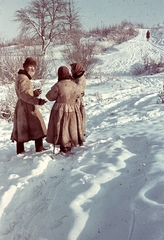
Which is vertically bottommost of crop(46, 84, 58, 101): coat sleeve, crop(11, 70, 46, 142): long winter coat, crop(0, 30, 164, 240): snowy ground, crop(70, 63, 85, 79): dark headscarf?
crop(0, 30, 164, 240): snowy ground

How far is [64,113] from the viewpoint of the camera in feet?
14.2

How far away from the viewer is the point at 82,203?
2.76 metres

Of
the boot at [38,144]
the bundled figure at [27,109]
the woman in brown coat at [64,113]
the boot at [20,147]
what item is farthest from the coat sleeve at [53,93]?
the boot at [20,147]

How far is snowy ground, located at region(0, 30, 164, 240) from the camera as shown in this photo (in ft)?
7.57

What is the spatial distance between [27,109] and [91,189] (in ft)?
7.11

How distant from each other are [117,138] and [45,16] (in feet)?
90.6

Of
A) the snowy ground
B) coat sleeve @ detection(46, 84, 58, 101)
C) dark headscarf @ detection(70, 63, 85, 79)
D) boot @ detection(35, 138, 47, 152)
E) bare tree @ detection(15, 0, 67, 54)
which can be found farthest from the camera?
bare tree @ detection(15, 0, 67, 54)

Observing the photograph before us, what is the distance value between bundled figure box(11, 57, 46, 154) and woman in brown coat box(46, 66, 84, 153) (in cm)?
29

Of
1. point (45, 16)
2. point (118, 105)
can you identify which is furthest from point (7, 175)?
point (45, 16)

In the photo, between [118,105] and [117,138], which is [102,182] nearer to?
[117,138]

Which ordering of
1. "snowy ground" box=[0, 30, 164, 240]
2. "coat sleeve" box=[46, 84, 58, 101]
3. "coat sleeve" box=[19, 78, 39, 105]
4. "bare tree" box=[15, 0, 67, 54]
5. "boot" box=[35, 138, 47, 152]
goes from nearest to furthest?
"snowy ground" box=[0, 30, 164, 240]
"coat sleeve" box=[46, 84, 58, 101]
"coat sleeve" box=[19, 78, 39, 105]
"boot" box=[35, 138, 47, 152]
"bare tree" box=[15, 0, 67, 54]

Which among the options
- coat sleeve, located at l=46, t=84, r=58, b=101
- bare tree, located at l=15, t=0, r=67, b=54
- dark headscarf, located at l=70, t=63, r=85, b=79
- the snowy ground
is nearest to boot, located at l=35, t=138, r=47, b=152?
the snowy ground

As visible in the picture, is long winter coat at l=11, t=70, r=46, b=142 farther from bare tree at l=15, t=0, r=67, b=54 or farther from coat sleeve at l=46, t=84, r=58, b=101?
bare tree at l=15, t=0, r=67, b=54

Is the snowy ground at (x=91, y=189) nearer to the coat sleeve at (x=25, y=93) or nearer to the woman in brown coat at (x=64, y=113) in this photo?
the woman in brown coat at (x=64, y=113)
